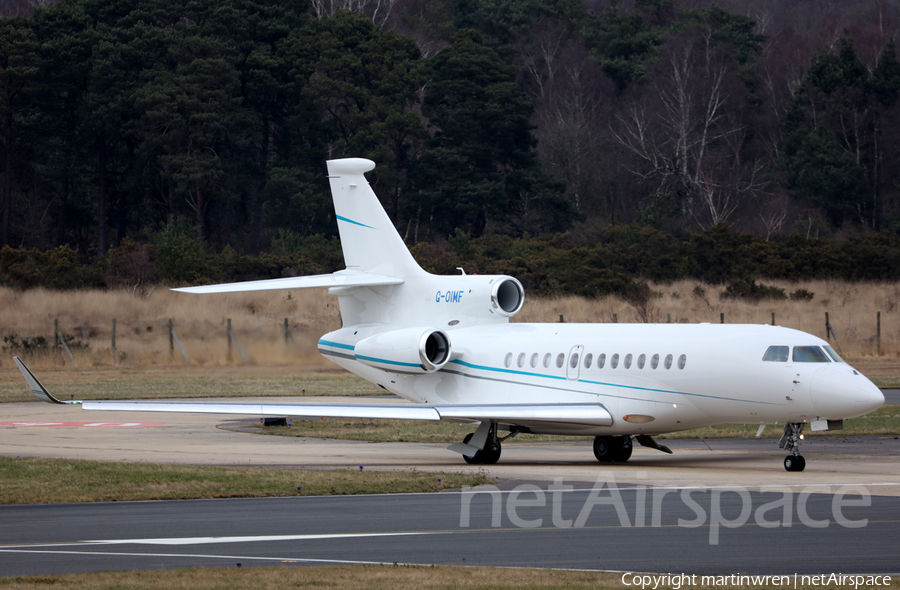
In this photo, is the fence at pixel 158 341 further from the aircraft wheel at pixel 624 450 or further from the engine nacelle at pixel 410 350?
the aircraft wheel at pixel 624 450

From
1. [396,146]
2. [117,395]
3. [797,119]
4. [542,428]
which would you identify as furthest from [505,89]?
[542,428]

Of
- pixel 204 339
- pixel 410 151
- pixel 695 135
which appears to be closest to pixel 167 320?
pixel 204 339

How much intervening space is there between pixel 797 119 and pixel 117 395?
57678 millimetres

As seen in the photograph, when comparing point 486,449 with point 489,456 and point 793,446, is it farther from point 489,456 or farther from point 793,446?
point 793,446

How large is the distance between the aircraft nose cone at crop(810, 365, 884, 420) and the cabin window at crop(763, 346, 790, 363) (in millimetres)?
690

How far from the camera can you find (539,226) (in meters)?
80.7

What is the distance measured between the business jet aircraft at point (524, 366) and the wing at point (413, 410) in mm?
33

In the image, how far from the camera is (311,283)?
24.1 metres

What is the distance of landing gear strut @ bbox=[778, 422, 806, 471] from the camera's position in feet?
65.2

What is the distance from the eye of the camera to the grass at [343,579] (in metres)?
10.6

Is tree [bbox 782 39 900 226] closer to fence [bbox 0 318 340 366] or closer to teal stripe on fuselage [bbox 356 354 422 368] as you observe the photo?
fence [bbox 0 318 340 366]

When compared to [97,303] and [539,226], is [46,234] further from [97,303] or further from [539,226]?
[539,226]

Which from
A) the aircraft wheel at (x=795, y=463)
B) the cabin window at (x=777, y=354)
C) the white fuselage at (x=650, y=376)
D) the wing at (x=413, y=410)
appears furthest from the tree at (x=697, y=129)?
the aircraft wheel at (x=795, y=463)

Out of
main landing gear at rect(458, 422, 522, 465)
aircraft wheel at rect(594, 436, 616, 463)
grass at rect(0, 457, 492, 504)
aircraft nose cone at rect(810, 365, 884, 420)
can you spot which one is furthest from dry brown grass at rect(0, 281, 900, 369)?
aircraft nose cone at rect(810, 365, 884, 420)
